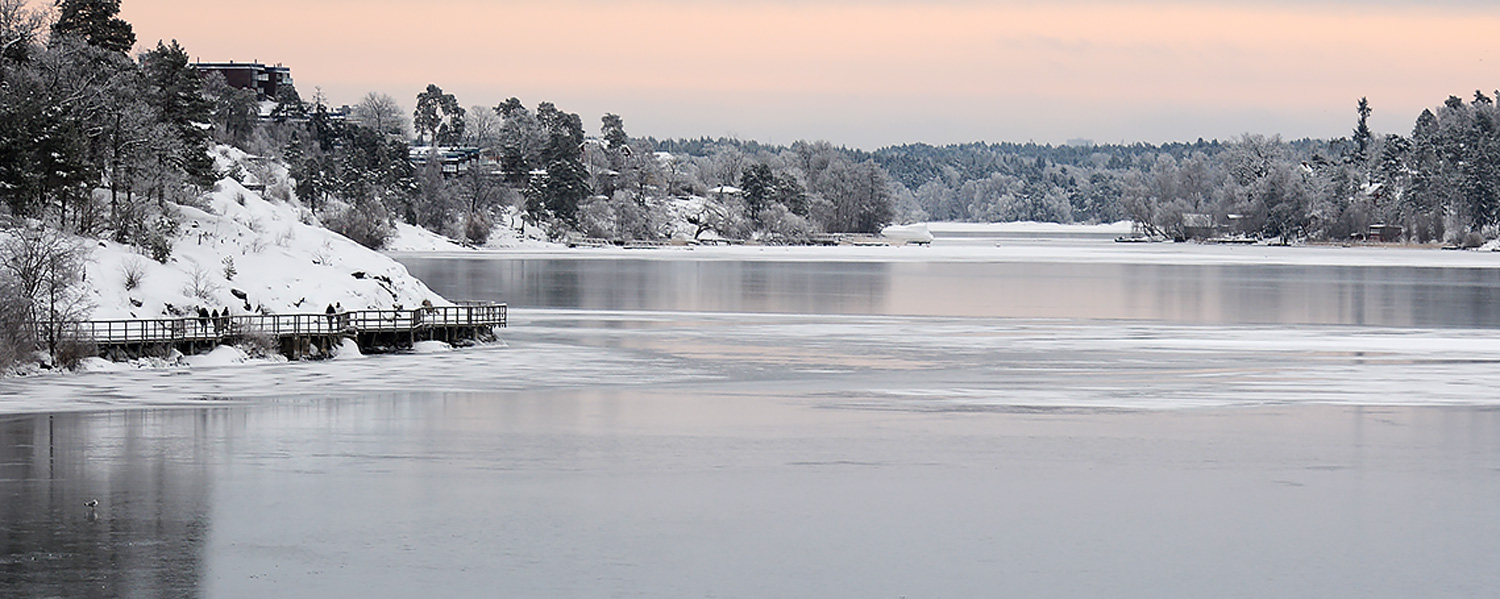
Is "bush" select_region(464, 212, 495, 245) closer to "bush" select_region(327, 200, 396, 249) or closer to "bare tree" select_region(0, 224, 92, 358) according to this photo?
"bush" select_region(327, 200, 396, 249)

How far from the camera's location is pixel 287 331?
42594 millimetres

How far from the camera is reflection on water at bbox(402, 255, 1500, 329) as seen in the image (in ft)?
210

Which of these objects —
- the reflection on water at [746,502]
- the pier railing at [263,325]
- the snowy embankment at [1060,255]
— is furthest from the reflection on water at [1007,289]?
the reflection on water at [746,502]

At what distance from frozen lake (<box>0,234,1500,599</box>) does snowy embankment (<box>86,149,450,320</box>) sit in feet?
17.2

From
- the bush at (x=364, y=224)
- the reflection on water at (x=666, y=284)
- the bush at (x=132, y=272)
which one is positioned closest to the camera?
the bush at (x=132, y=272)

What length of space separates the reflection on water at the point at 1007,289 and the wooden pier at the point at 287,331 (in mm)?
17812

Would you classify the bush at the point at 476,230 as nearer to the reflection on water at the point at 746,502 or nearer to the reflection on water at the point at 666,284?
the reflection on water at the point at 666,284

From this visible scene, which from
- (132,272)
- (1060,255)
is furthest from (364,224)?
(132,272)

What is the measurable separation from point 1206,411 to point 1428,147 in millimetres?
151962

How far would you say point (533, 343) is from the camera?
155 feet

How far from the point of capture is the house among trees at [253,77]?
145 meters

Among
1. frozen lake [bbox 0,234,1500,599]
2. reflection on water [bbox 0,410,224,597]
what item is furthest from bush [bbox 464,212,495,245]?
reflection on water [bbox 0,410,224,597]

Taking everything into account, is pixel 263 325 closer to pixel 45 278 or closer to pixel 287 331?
pixel 287 331

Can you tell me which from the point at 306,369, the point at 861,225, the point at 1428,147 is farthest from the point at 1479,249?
the point at 306,369
